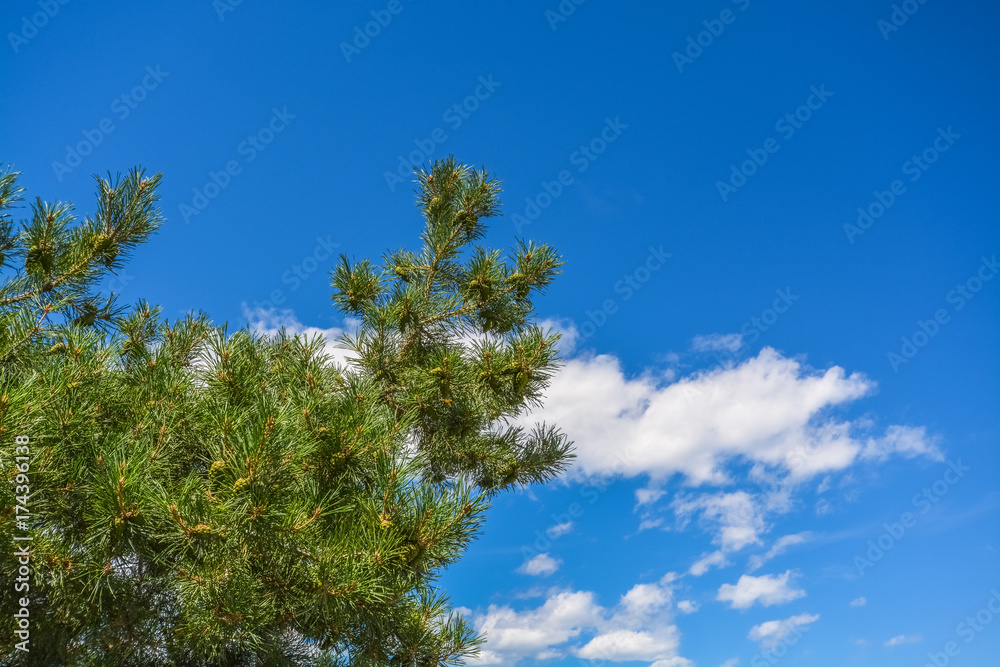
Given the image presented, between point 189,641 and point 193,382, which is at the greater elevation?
point 193,382

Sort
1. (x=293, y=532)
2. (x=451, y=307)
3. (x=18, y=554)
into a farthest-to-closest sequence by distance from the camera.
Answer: (x=451, y=307)
(x=293, y=532)
(x=18, y=554)

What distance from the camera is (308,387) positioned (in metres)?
3.25

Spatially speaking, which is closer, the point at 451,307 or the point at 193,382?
the point at 193,382

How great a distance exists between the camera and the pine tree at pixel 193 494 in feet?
7.69

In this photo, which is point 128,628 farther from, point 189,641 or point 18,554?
point 18,554

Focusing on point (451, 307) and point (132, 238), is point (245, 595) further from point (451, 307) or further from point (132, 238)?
point (451, 307)

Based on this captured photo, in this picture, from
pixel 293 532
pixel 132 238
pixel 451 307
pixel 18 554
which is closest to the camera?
pixel 18 554

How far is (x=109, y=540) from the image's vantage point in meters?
2.35

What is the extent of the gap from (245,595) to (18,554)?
0.82m

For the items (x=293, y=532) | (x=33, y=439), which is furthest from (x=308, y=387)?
(x=33, y=439)

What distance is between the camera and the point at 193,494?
240 cm

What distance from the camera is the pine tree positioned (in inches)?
92.3

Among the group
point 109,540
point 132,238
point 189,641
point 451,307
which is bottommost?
point 189,641

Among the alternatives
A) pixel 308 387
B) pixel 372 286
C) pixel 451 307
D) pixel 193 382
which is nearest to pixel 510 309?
pixel 451 307
